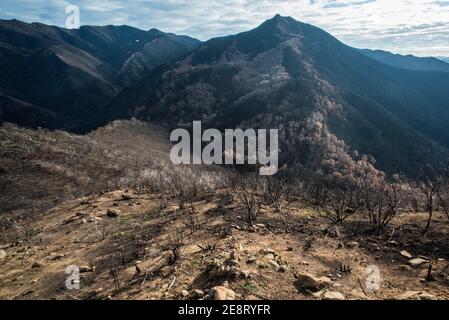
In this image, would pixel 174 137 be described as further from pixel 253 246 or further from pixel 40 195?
pixel 253 246

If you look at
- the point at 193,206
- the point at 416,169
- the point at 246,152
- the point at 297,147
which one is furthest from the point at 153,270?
the point at 416,169

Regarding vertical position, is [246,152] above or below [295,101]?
below

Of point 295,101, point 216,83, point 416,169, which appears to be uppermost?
point 216,83

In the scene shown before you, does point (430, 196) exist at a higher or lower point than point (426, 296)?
higher

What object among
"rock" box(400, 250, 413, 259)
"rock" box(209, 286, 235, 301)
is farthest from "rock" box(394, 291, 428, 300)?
"rock" box(209, 286, 235, 301)

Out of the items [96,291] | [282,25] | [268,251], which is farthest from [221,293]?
[282,25]

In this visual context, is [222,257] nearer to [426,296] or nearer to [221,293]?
[221,293]
